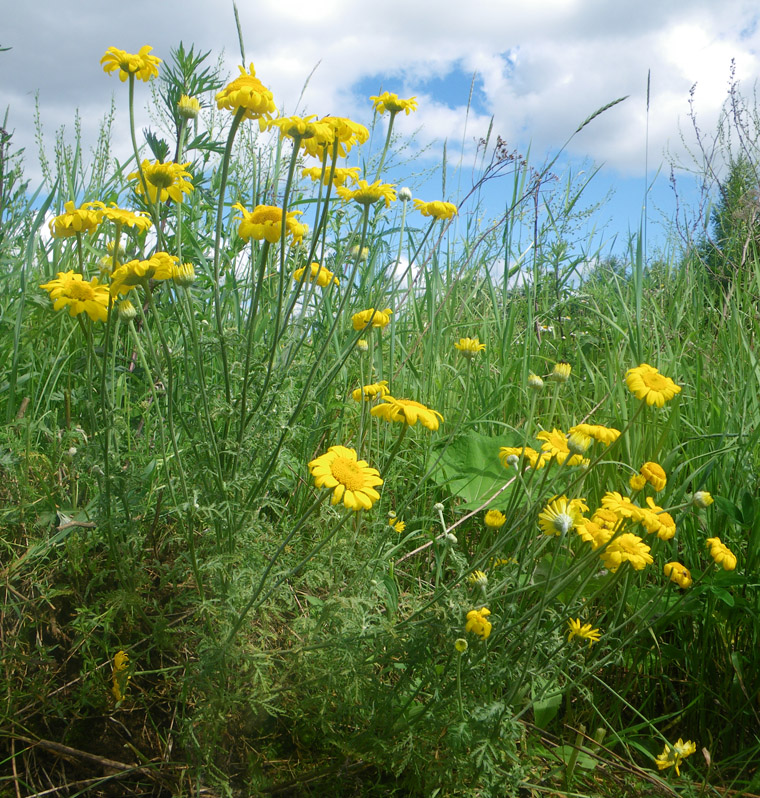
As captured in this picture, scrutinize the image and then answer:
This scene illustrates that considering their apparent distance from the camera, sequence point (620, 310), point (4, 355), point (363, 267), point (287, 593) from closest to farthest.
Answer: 1. point (287, 593)
2. point (4, 355)
3. point (363, 267)
4. point (620, 310)

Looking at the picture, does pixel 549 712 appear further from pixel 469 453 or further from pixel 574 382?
pixel 574 382

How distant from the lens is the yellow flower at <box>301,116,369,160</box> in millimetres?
1159

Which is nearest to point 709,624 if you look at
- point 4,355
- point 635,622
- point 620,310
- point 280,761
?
point 635,622

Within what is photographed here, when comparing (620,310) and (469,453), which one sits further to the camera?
(620,310)

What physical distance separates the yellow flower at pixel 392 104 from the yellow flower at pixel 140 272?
24.2 inches

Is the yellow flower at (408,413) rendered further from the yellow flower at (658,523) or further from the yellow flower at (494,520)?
the yellow flower at (658,523)

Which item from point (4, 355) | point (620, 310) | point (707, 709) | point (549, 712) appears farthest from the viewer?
point (620, 310)

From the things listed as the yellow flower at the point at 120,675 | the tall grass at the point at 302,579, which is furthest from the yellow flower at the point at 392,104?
the yellow flower at the point at 120,675

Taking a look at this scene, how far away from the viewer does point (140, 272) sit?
1.16 m

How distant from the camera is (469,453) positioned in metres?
2.13

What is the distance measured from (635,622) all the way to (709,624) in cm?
18

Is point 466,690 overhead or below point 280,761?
overhead

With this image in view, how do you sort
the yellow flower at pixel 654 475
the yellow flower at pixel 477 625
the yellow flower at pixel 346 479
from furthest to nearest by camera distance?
the yellow flower at pixel 654 475 → the yellow flower at pixel 477 625 → the yellow flower at pixel 346 479

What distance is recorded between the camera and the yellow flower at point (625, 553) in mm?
1287
